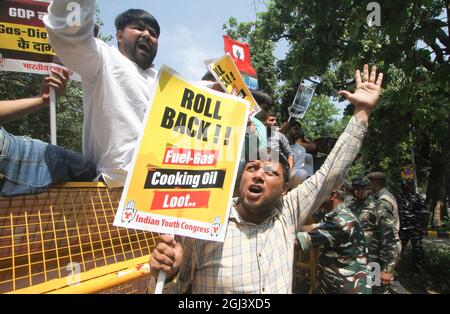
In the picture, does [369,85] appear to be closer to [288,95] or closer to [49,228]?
[49,228]

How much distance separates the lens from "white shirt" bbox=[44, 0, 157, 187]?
1.98 m

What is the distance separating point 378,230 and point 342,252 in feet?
5.21

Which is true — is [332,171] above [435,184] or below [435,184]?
above

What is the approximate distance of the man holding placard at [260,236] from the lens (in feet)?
5.55

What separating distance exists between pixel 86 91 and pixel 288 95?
16.2 meters

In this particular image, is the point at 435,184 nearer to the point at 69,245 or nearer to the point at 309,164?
the point at 309,164

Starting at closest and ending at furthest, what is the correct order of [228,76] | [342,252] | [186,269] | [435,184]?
[186,269]
[228,76]
[342,252]
[435,184]

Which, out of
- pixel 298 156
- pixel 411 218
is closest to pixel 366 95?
pixel 298 156

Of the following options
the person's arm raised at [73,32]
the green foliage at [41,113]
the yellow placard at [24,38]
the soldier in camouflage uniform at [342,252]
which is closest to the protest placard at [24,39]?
the yellow placard at [24,38]

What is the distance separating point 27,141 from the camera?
1959 millimetres

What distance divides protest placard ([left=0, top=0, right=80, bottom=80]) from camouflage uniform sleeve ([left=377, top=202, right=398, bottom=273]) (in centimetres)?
435

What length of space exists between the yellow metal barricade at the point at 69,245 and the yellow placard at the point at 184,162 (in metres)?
0.40

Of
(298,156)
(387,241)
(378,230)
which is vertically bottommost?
(387,241)

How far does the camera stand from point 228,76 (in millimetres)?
3217
